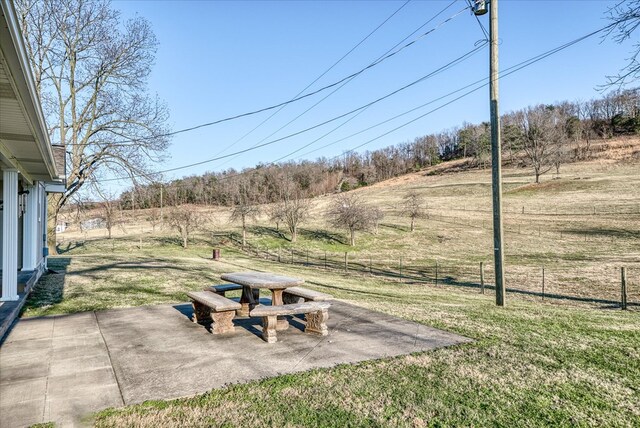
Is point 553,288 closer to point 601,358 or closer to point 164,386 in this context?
point 601,358

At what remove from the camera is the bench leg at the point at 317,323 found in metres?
6.16

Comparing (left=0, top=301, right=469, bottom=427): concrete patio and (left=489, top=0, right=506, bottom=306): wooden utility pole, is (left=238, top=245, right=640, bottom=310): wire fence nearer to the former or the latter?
(left=489, top=0, right=506, bottom=306): wooden utility pole

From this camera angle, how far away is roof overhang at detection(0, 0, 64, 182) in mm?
3359

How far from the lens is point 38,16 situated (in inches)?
789

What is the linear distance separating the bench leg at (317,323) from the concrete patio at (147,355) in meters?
0.15

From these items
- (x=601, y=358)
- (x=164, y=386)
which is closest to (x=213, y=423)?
(x=164, y=386)

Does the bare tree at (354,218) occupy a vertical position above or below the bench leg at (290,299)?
above

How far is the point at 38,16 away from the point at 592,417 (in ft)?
83.4

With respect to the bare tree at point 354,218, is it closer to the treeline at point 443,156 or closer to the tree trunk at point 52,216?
the treeline at point 443,156

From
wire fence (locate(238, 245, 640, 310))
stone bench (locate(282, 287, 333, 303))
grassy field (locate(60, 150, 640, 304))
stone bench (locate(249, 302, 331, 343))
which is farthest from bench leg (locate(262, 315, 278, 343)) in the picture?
grassy field (locate(60, 150, 640, 304))

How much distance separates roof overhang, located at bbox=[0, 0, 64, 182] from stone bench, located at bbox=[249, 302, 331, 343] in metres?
3.75

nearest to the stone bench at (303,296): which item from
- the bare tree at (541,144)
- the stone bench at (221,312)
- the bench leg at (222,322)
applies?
the stone bench at (221,312)

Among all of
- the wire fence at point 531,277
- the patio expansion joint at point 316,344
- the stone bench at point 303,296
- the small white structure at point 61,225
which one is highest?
the small white structure at point 61,225

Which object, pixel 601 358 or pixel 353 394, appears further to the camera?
pixel 601 358
